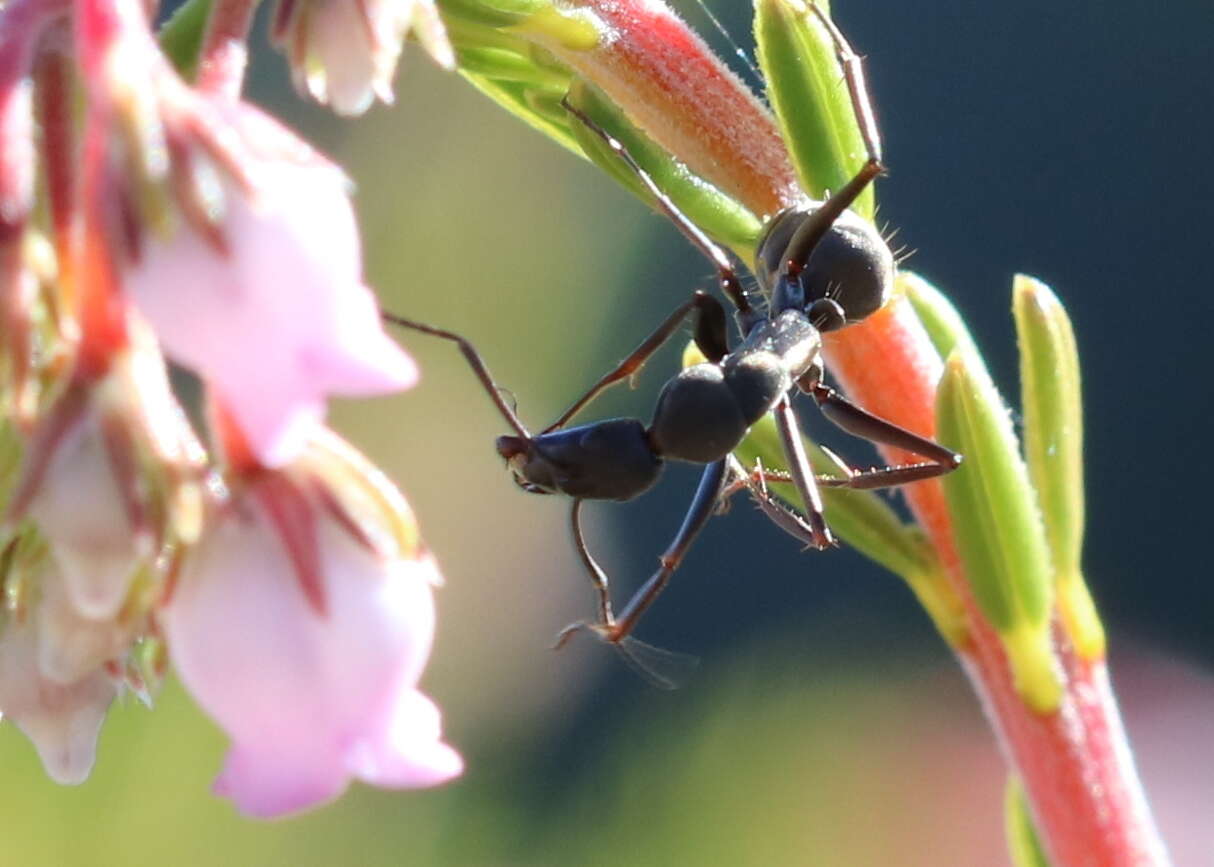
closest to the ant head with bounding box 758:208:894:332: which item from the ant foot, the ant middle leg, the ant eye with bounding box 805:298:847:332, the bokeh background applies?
the ant eye with bounding box 805:298:847:332

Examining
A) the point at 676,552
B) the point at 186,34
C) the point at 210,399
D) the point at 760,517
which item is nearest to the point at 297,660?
the point at 210,399

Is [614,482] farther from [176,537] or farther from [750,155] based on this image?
[176,537]

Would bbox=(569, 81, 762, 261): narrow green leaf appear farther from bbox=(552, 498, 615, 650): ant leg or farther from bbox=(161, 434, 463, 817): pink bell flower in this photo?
bbox=(161, 434, 463, 817): pink bell flower

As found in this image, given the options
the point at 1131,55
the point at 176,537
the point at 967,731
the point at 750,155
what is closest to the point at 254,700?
the point at 176,537

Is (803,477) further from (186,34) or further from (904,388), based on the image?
(186,34)

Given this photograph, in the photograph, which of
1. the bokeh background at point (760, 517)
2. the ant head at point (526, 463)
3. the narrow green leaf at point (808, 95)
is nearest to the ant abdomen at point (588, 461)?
the ant head at point (526, 463)

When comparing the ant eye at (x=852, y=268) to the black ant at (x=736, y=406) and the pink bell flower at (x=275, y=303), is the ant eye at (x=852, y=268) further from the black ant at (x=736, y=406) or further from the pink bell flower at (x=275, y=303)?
the pink bell flower at (x=275, y=303)
